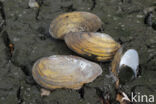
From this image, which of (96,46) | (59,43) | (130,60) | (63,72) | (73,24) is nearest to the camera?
(63,72)

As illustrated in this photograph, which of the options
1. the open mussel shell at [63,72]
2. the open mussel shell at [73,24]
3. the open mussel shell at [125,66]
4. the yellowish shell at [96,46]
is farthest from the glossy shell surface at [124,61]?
the open mussel shell at [73,24]

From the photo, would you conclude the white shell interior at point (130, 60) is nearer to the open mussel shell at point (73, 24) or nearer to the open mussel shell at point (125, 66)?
the open mussel shell at point (125, 66)

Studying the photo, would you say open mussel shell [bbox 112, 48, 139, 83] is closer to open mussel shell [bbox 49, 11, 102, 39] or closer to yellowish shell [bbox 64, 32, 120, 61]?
yellowish shell [bbox 64, 32, 120, 61]

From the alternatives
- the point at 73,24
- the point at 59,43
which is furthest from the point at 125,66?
the point at 59,43

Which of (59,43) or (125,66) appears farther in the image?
(59,43)

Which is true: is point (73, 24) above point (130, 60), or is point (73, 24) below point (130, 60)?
above

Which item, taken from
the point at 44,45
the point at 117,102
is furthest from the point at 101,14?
the point at 117,102

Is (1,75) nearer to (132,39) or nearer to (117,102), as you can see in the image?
(117,102)

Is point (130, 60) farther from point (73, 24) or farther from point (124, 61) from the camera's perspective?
point (73, 24)
